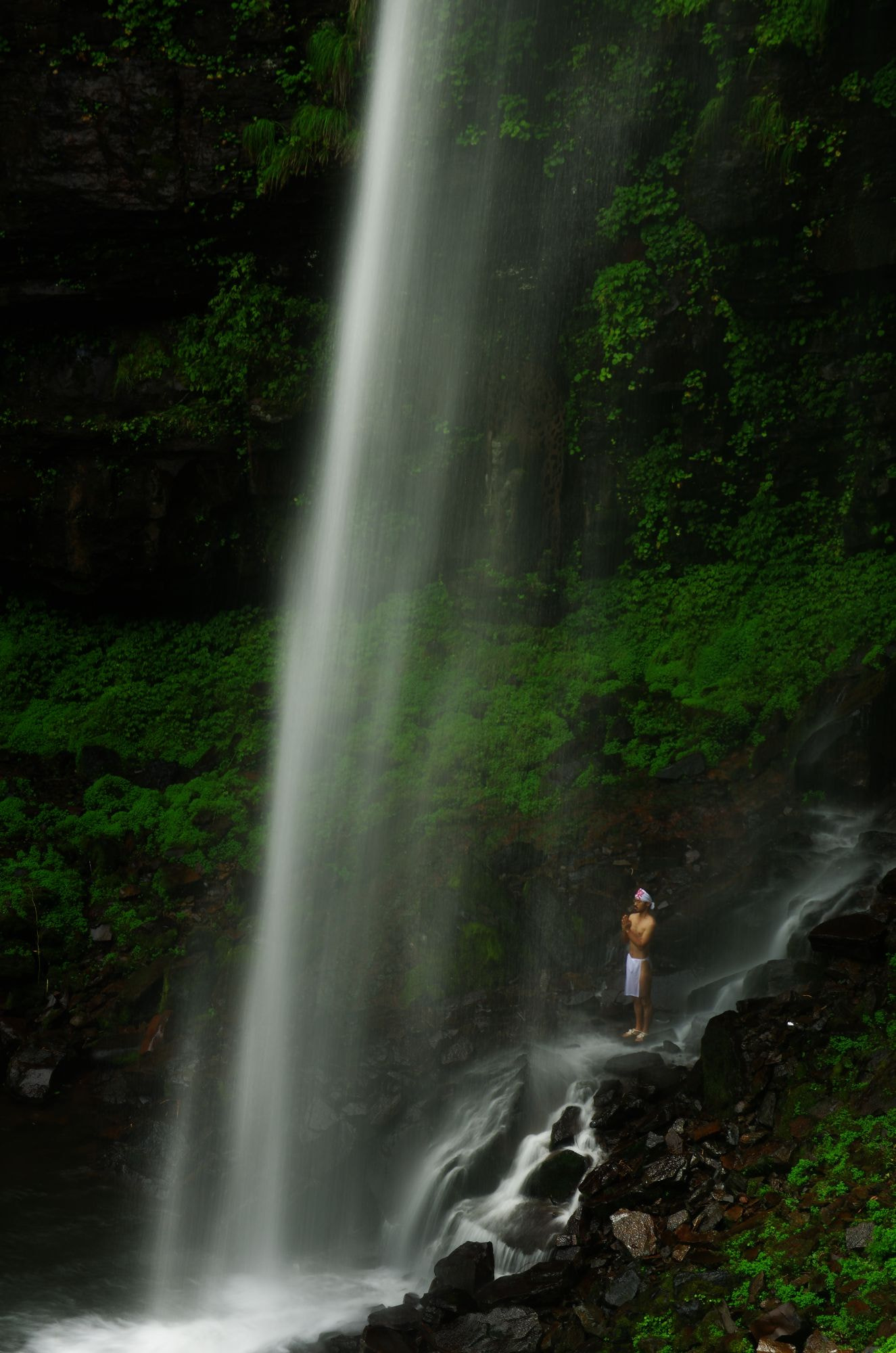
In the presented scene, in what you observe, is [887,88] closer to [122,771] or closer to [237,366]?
[237,366]

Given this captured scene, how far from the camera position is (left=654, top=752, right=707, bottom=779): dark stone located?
11.7 meters

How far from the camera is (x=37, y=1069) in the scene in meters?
9.59

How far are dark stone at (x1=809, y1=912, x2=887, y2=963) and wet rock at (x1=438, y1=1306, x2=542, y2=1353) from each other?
3.57 meters

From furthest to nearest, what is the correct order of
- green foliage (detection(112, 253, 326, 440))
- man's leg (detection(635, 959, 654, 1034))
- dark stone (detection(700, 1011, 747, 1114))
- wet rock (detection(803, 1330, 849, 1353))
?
green foliage (detection(112, 253, 326, 440)) < man's leg (detection(635, 959, 654, 1034)) < dark stone (detection(700, 1011, 747, 1114)) < wet rock (detection(803, 1330, 849, 1353))

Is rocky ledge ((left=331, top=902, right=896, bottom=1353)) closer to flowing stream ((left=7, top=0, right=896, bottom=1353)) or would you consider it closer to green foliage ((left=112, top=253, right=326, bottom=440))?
flowing stream ((left=7, top=0, right=896, bottom=1353))

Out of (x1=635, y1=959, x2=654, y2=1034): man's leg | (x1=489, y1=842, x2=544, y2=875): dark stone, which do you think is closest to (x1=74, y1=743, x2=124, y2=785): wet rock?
(x1=489, y1=842, x2=544, y2=875): dark stone

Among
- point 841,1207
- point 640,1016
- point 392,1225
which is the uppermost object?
point 841,1207

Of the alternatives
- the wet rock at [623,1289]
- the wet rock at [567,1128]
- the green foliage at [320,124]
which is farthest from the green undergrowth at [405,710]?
the green foliage at [320,124]

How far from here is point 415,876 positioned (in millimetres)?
11227

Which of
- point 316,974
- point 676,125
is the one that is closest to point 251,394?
point 676,125

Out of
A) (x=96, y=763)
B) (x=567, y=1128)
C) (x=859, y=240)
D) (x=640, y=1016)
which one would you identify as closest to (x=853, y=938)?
(x=640, y=1016)

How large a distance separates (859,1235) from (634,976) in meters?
3.75

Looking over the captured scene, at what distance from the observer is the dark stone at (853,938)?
25.2 feet

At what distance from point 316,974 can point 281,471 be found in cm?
705
